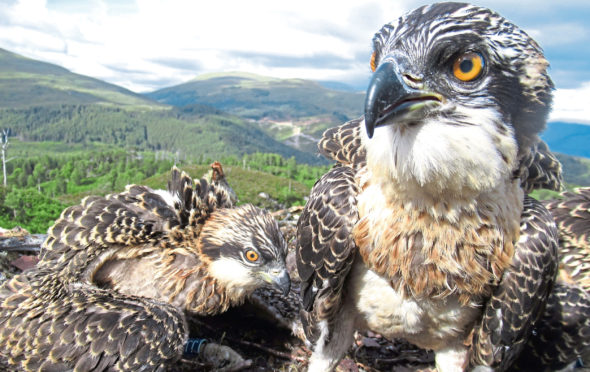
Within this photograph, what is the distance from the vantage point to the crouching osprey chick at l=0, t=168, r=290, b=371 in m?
4.70

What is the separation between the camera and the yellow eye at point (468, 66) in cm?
307

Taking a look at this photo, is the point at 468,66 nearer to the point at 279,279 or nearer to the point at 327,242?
the point at 327,242

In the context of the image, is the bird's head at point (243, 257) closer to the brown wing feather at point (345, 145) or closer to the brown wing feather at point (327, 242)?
the brown wing feather at point (327, 242)

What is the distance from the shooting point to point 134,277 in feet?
19.6

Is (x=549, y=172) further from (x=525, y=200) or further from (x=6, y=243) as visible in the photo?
(x=6, y=243)

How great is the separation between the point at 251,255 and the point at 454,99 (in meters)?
3.87

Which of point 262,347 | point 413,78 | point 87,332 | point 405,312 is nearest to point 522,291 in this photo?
point 405,312

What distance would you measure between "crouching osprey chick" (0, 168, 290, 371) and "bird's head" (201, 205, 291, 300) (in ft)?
0.05

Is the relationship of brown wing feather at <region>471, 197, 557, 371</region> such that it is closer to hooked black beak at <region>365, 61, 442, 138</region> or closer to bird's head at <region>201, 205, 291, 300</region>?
hooked black beak at <region>365, 61, 442, 138</region>

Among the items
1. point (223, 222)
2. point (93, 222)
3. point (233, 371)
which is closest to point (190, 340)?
point (233, 371)

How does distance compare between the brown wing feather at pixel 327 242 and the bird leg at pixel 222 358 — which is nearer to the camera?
the brown wing feather at pixel 327 242

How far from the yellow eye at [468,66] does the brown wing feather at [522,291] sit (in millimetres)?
1732

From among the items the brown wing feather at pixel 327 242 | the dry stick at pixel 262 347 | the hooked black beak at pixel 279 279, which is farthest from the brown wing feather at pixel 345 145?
the dry stick at pixel 262 347

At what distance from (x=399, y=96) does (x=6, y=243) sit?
757 cm
